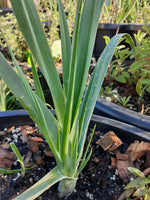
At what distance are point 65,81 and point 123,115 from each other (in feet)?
1.23

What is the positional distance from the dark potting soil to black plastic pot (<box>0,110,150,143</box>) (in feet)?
0.27

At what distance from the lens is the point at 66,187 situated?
473 millimetres

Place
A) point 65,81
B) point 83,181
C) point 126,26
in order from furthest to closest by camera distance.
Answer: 1. point 126,26
2. point 83,181
3. point 65,81

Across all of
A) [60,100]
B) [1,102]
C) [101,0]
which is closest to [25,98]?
[60,100]

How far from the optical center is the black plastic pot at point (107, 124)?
605mm

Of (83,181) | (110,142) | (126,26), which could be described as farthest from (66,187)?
(126,26)

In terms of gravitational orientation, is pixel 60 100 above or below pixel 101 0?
below

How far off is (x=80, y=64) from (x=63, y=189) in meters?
0.31

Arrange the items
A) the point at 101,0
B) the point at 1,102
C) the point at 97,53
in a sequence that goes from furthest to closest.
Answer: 1. the point at 97,53
2. the point at 1,102
3. the point at 101,0

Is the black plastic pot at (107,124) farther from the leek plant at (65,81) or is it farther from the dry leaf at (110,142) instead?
the leek plant at (65,81)

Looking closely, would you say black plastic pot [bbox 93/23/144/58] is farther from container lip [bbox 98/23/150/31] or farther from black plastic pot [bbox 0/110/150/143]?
black plastic pot [bbox 0/110/150/143]

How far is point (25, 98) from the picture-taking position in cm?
36

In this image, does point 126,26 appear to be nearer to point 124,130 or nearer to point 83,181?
point 124,130

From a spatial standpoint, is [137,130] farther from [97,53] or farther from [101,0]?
[97,53]
